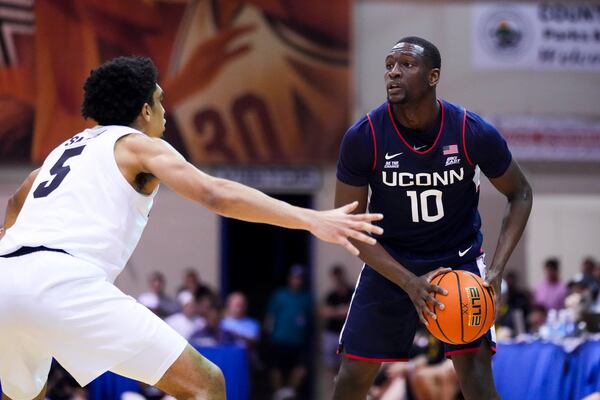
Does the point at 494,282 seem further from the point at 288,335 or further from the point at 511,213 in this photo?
the point at 288,335

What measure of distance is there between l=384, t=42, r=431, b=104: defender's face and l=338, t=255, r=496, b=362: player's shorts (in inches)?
41.2

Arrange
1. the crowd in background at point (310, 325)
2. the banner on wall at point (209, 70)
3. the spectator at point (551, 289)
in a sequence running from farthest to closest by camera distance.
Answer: the banner on wall at point (209, 70) → the spectator at point (551, 289) → the crowd in background at point (310, 325)

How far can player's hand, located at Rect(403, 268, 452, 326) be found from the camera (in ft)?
17.8

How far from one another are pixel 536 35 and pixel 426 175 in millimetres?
12449

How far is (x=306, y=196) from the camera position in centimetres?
1677

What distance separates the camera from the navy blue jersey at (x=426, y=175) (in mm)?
5660

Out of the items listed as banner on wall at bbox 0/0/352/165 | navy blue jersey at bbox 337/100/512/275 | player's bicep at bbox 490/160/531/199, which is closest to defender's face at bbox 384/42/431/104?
navy blue jersey at bbox 337/100/512/275

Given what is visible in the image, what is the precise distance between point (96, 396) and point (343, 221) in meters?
6.34

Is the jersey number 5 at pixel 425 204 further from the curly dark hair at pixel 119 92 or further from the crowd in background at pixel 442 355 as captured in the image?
the crowd in background at pixel 442 355

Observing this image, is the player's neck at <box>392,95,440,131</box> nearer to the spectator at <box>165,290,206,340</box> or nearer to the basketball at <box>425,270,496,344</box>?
the basketball at <box>425,270,496,344</box>

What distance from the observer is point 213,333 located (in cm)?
1226

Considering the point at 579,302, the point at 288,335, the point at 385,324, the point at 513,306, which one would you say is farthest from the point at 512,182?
the point at 288,335

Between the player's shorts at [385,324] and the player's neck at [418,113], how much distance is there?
0.85 meters

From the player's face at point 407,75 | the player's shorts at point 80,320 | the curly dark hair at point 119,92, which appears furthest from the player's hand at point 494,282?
the curly dark hair at point 119,92
